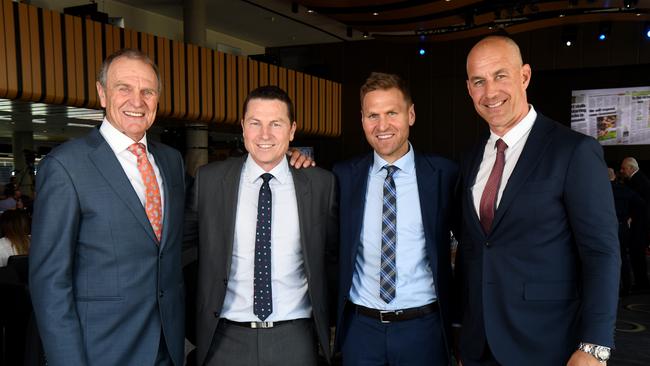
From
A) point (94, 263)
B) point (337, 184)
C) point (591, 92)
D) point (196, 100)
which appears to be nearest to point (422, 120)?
point (591, 92)

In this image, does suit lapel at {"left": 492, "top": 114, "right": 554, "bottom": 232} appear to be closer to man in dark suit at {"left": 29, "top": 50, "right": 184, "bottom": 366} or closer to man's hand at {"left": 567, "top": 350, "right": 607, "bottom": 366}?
man's hand at {"left": 567, "top": 350, "right": 607, "bottom": 366}

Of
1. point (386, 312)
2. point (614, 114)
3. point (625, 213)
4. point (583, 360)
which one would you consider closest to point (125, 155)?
point (386, 312)

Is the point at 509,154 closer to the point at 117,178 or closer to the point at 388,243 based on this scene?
the point at 388,243

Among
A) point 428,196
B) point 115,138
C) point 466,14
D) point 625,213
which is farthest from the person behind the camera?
point 466,14

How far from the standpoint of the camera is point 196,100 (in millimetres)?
8719

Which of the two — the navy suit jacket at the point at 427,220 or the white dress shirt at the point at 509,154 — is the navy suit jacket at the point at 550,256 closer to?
A: the white dress shirt at the point at 509,154

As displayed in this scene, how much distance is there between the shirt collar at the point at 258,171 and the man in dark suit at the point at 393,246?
309 mm

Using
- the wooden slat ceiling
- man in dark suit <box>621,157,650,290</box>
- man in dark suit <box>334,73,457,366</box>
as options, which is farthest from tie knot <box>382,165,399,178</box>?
the wooden slat ceiling

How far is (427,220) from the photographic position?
2.27 metres

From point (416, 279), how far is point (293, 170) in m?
0.72

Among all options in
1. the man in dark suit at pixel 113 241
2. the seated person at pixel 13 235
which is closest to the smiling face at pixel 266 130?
the man in dark suit at pixel 113 241

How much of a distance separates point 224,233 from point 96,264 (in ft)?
1.78

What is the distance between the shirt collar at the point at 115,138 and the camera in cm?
193

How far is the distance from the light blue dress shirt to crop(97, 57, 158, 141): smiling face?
1027 mm
